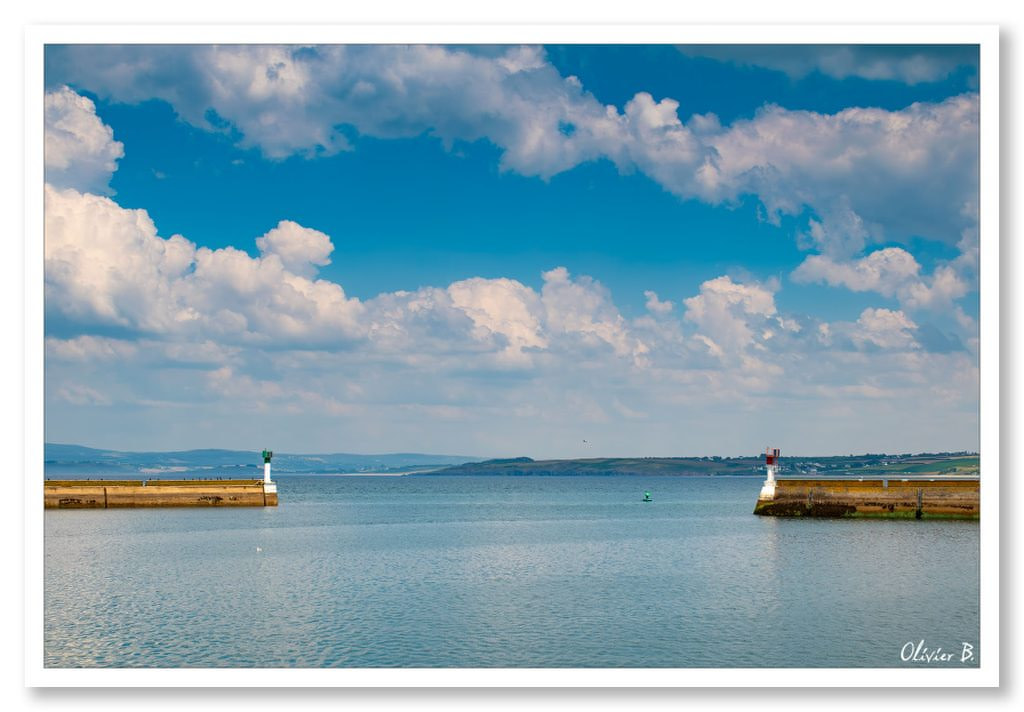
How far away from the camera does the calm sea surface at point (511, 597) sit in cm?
3183

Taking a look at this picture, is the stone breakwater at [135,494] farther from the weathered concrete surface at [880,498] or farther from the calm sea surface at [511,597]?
the weathered concrete surface at [880,498]

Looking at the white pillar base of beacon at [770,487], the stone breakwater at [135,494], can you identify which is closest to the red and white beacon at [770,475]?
the white pillar base of beacon at [770,487]

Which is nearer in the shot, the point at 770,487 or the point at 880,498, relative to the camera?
the point at 880,498

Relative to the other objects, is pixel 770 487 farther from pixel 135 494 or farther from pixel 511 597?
pixel 135 494

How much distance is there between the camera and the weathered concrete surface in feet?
256

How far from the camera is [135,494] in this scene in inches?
3996

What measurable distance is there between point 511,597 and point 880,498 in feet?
164
